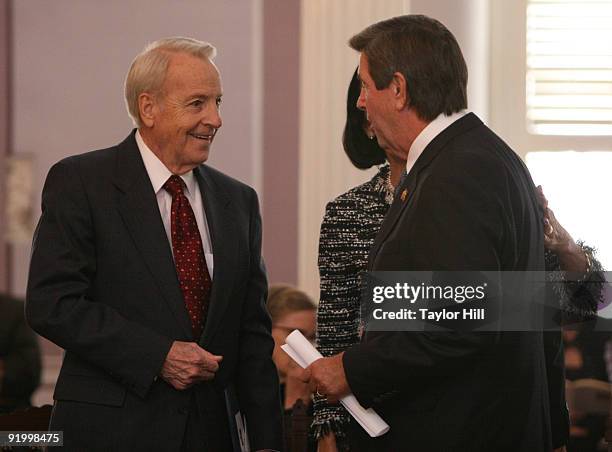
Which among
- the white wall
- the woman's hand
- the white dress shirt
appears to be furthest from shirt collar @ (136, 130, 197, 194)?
the white wall

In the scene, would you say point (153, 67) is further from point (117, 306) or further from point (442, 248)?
point (442, 248)

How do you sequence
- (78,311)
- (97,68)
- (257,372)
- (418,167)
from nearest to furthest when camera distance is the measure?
(418,167) < (78,311) < (257,372) < (97,68)

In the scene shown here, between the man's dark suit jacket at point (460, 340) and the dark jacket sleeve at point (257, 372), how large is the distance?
1.58 feet

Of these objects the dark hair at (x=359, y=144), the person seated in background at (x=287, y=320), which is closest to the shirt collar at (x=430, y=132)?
the dark hair at (x=359, y=144)

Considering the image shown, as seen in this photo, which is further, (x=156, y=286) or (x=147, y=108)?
(x=147, y=108)

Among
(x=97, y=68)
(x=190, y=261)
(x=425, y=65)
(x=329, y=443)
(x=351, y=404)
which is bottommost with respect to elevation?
(x=329, y=443)

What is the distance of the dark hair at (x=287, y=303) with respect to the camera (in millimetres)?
3568

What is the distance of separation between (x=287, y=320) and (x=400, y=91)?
1508 mm

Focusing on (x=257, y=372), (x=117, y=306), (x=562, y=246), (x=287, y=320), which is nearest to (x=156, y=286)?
(x=117, y=306)

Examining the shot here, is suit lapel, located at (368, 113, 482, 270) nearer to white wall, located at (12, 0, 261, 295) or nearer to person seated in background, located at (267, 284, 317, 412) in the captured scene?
person seated in background, located at (267, 284, 317, 412)

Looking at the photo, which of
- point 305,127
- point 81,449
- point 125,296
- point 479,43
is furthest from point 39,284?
point 479,43

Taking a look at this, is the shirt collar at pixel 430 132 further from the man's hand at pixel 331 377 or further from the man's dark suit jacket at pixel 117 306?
the man's dark suit jacket at pixel 117 306

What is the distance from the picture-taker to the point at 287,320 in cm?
356

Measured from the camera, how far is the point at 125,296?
2.42m
